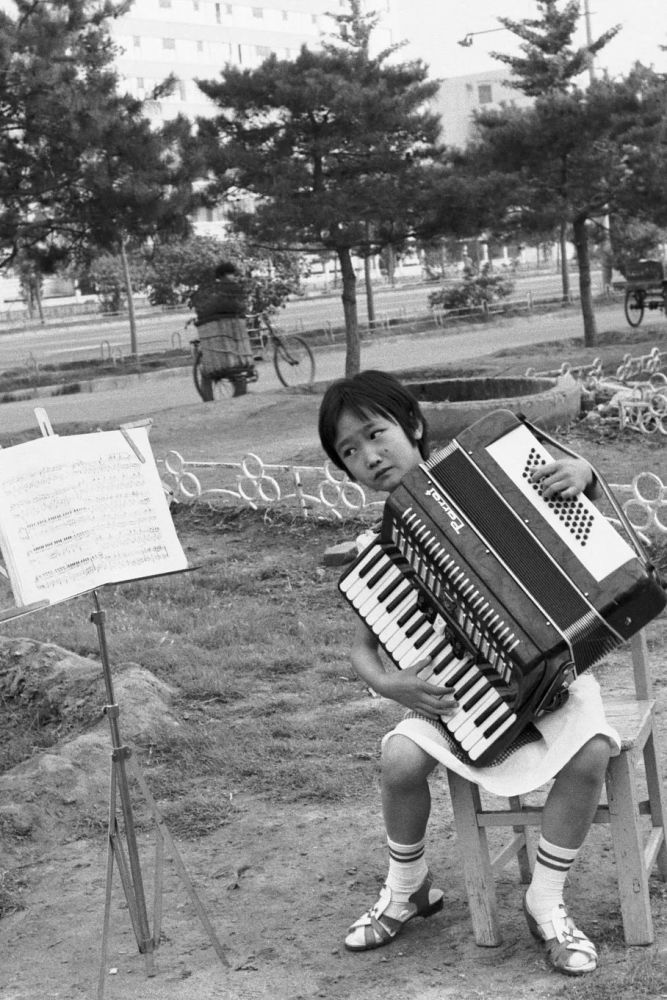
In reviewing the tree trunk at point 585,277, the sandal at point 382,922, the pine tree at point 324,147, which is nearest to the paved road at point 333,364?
the tree trunk at point 585,277

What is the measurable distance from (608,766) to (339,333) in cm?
2437

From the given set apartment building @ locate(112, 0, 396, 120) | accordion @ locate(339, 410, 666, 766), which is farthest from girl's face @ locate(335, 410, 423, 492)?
apartment building @ locate(112, 0, 396, 120)

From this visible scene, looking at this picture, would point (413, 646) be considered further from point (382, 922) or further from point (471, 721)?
point (382, 922)

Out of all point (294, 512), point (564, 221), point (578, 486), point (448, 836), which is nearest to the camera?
point (578, 486)

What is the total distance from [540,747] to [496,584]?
44cm

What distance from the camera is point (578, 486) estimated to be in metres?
3.22

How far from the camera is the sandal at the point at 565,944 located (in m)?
3.26

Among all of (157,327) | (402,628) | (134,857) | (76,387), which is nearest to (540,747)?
(402,628)

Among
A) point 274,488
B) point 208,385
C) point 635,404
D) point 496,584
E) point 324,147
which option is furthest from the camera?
point 324,147

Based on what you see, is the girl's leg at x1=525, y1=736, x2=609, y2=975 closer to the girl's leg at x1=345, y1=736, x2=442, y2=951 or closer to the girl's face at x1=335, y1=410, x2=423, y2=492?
the girl's leg at x1=345, y1=736, x2=442, y2=951

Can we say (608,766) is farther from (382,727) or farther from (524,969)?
(382,727)

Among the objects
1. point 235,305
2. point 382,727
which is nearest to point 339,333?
point 235,305

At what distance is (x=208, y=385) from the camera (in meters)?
16.9

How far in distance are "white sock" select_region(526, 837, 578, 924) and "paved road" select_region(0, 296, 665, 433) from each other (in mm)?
11990
